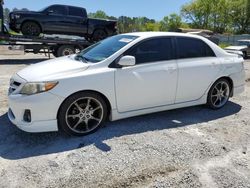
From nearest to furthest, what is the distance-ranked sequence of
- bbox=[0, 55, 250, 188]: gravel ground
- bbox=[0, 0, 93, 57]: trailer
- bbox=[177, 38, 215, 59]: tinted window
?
bbox=[0, 55, 250, 188]: gravel ground
bbox=[177, 38, 215, 59]: tinted window
bbox=[0, 0, 93, 57]: trailer

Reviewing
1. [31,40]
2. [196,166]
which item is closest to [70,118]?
[196,166]

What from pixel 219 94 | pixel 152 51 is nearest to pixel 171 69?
pixel 152 51

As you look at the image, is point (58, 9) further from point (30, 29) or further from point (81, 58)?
point (81, 58)

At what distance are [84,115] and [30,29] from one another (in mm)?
10169

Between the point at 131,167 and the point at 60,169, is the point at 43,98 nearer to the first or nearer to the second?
the point at 60,169

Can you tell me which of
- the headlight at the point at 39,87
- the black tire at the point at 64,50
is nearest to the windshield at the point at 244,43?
the black tire at the point at 64,50

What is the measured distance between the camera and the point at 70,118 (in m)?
4.37

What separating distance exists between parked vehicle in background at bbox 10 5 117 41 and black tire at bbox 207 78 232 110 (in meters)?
9.80

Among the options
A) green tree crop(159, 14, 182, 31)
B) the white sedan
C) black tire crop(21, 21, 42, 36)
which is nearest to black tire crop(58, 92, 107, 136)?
the white sedan

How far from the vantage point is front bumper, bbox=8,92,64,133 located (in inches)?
159

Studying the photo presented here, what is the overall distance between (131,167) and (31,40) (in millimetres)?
11128

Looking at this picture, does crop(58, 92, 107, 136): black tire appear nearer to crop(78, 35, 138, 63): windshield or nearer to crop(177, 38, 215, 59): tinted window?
crop(78, 35, 138, 63): windshield

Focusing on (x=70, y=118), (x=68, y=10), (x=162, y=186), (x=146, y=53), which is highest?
(x=68, y=10)

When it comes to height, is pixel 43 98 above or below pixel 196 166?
above
